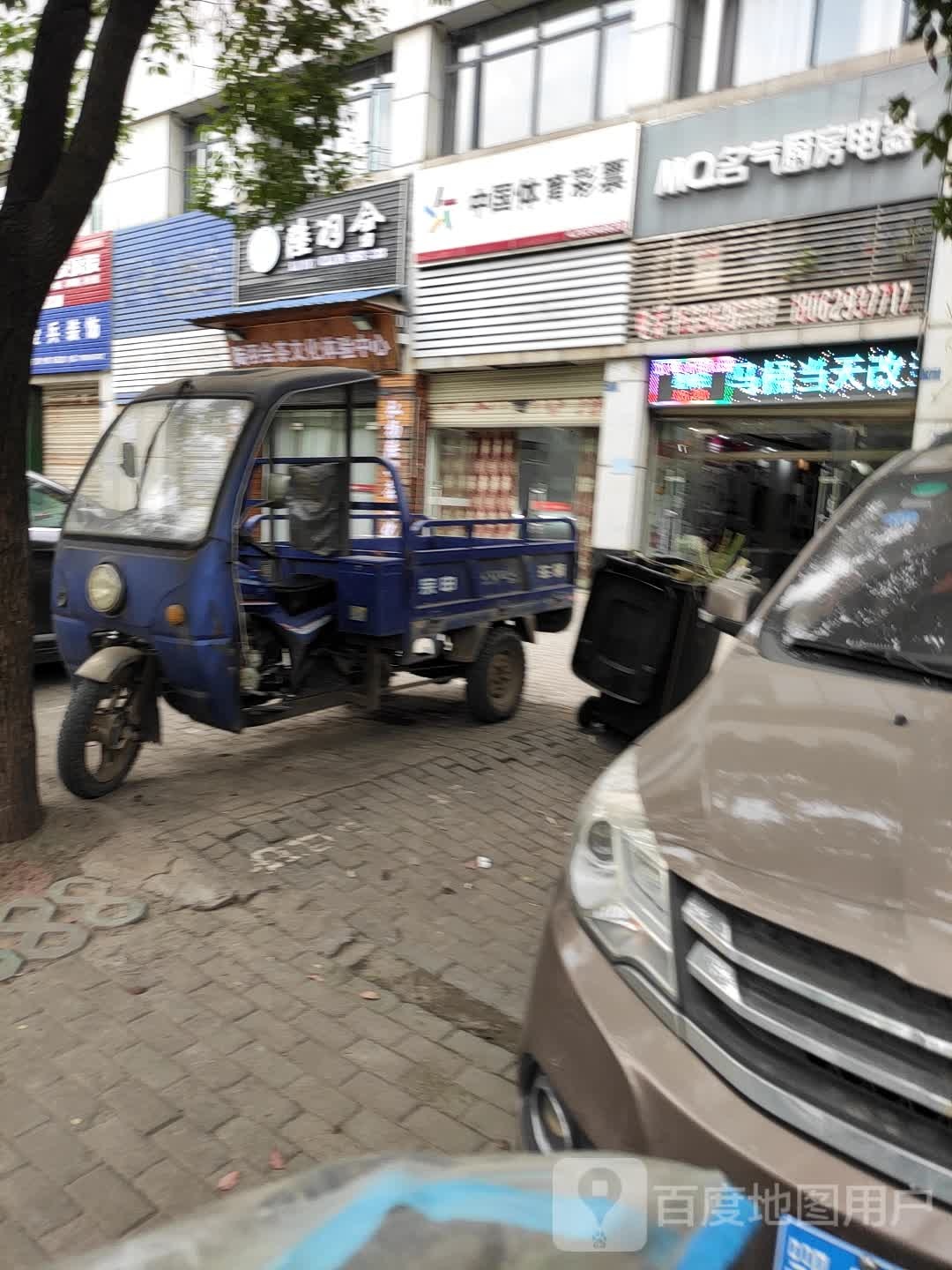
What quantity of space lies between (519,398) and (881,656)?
11.7 metres

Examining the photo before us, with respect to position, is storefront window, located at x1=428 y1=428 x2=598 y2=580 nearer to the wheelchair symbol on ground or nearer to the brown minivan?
the wheelchair symbol on ground

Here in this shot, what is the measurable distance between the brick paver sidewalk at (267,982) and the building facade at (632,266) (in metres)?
5.25

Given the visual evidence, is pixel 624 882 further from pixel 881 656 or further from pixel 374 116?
pixel 374 116

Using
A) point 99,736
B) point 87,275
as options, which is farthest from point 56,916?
point 87,275

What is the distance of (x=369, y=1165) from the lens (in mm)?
1249

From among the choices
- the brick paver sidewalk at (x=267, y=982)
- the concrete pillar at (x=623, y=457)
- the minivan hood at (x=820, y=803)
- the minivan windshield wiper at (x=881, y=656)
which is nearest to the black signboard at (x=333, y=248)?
the concrete pillar at (x=623, y=457)

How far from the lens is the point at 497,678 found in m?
6.54

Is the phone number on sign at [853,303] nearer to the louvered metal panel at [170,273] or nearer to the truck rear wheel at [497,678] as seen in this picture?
the truck rear wheel at [497,678]

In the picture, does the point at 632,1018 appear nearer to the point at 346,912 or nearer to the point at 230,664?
the point at 346,912

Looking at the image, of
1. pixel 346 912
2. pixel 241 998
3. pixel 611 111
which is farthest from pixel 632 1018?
pixel 611 111

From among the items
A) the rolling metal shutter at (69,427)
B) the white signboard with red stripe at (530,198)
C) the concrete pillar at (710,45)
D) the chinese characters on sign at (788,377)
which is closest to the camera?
the chinese characters on sign at (788,377)

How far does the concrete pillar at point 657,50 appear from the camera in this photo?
37.6 feet

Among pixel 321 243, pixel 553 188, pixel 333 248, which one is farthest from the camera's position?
pixel 321 243

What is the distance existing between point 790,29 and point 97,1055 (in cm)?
1247
